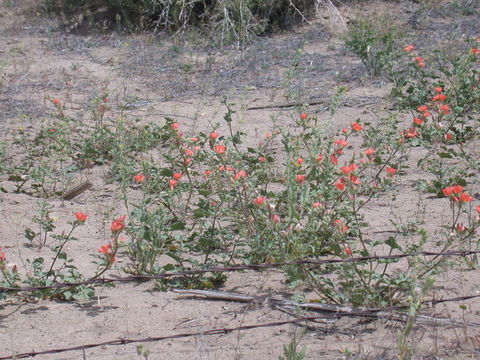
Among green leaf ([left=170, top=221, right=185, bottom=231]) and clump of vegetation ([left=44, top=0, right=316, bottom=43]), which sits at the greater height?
clump of vegetation ([left=44, top=0, right=316, bottom=43])

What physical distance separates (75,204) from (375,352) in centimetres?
294

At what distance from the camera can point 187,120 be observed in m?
7.33

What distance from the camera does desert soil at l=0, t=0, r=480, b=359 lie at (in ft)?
10.6

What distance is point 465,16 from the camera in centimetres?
1067

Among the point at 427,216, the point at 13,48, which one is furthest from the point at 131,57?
the point at 427,216

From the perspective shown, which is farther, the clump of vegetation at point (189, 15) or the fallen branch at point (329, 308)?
the clump of vegetation at point (189, 15)

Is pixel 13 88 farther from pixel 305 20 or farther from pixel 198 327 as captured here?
pixel 198 327

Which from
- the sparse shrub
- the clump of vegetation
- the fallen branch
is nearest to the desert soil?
the fallen branch

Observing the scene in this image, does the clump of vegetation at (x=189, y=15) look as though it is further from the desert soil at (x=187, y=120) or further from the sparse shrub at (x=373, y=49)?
the sparse shrub at (x=373, y=49)

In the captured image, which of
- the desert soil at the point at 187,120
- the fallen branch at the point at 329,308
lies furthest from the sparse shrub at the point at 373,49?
the fallen branch at the point at 329,308

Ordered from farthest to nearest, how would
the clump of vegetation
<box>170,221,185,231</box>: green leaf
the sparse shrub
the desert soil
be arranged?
the clump of vegetation < the sparse shrub < <box>170,221,185,231</box>: green leaf < the desert soil

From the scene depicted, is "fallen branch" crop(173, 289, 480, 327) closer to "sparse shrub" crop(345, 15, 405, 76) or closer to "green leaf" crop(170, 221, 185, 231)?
"green leaf" crop(170, 221, 185, 231)

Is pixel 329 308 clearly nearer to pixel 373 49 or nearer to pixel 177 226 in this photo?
pixel 177 226

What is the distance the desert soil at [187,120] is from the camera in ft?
10.6
